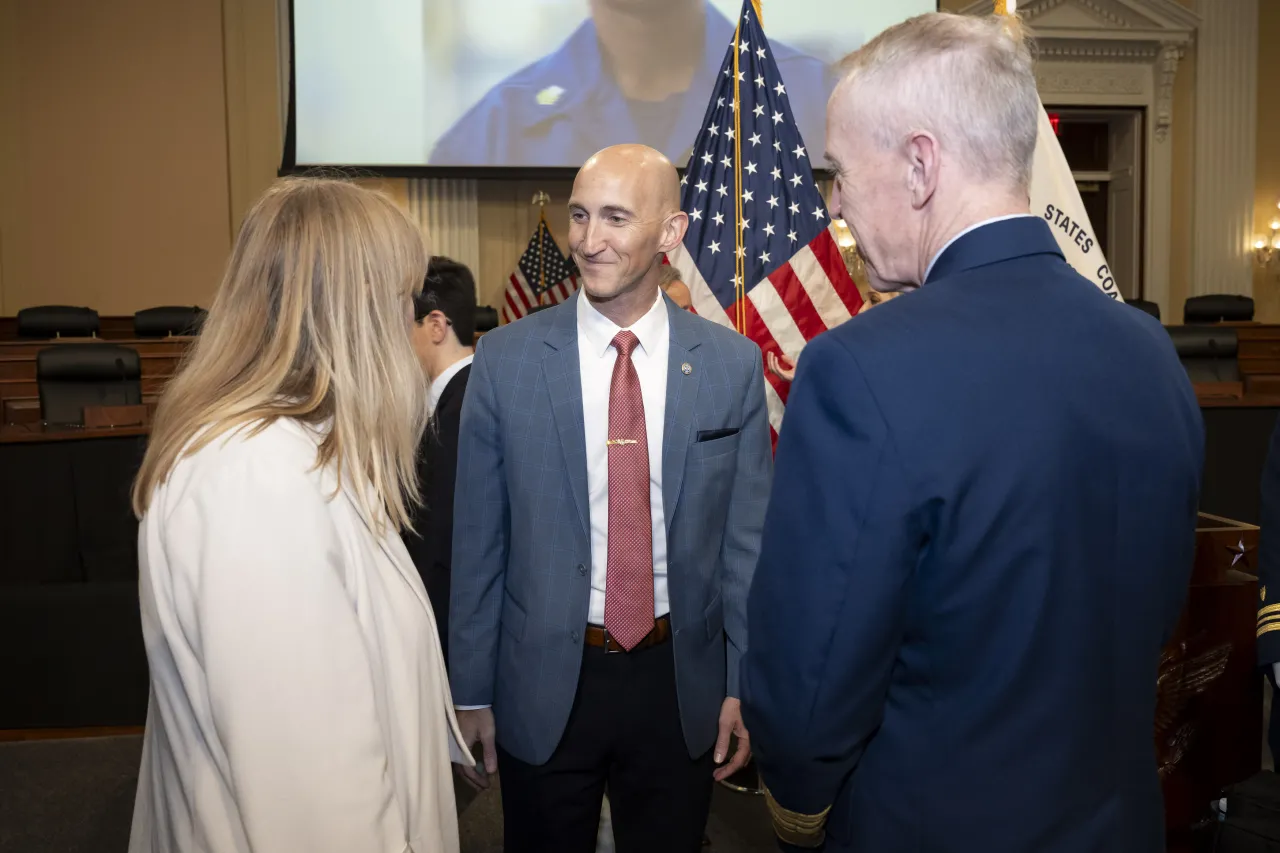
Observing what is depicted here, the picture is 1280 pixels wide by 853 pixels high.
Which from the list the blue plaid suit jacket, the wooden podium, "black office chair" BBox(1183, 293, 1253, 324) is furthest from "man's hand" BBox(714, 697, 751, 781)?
"black office chair" BBox(1183, 293, 1253, 324)

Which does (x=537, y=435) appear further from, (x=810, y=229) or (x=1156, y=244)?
(x=1156, y=244)

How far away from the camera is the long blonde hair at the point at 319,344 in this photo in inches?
48.1

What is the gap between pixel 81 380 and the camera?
6.76 m

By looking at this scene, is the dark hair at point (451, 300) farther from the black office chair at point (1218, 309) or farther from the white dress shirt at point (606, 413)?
the black office chair at point (1218, 309)

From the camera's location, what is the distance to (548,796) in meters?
Result: 1.84

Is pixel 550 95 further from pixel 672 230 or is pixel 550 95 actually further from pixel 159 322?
pixel 672 230

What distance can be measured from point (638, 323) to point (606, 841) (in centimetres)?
137

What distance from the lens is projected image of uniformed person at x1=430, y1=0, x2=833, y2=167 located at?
10000 millimetres

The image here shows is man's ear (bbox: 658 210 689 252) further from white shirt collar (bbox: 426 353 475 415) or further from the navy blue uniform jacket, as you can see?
the navy blue uniform jacket

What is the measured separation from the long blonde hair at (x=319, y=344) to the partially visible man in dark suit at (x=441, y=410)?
0.76 metres

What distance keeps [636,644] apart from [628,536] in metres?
0.19

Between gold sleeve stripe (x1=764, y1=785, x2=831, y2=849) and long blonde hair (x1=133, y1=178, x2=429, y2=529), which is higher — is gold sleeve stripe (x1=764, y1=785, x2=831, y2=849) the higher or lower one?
the lower one

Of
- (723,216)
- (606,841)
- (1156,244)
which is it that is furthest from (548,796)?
(1156,244)

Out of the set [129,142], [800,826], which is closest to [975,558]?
[800,826]
